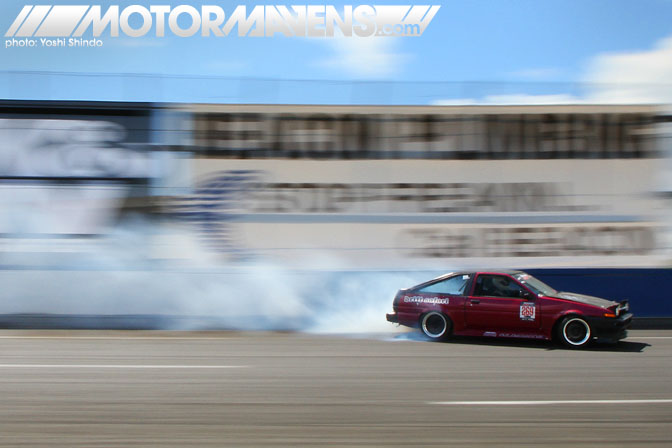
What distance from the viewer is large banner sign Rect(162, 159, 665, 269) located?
13438mm

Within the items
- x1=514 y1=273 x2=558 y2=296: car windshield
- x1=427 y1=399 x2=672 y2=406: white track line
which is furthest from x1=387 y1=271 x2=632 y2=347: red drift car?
x1=427 y1=399 x2=672 y2=406: white track line

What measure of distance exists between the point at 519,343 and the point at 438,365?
2.48m

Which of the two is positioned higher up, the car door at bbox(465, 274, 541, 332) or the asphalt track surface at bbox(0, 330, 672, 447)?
the car door at bbox(465, 274, 541, 332)

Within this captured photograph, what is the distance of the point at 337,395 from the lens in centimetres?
580

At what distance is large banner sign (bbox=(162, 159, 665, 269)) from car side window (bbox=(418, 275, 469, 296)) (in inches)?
141

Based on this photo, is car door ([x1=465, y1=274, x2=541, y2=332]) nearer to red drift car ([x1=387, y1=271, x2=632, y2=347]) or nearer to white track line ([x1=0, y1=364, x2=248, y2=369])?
red drift car ([x1=387, y1=271, x2=632, y2=347])

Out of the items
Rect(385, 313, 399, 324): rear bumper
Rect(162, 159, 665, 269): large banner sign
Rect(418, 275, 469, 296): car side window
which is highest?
Rect(162, 159, 665, 269): large banner sign

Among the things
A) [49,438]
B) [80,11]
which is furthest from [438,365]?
[80,11]

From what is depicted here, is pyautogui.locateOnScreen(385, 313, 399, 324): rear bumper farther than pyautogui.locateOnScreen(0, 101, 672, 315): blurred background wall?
No

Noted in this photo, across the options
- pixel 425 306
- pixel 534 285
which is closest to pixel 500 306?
pixel 534 285

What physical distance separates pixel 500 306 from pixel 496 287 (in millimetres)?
323

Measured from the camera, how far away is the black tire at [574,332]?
8.84m

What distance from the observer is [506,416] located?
5.06 metres

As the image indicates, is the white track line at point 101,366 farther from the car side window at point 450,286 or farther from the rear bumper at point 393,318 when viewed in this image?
the car side window at point 450,286
